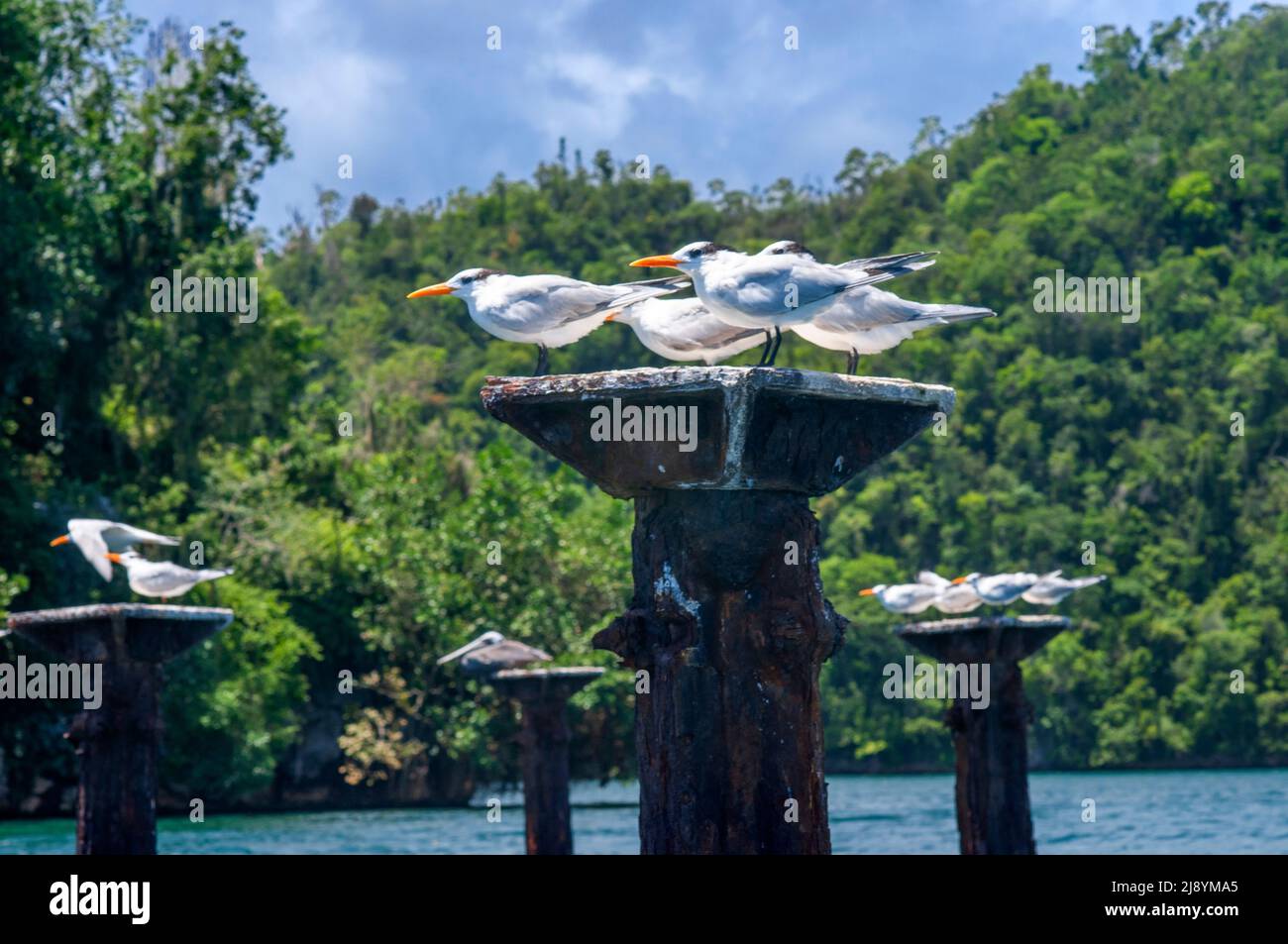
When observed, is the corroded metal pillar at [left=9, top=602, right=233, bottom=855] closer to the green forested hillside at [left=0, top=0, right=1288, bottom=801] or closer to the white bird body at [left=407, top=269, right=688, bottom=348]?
the white bird body at [left=407, top=269, right=688, bottom=348]

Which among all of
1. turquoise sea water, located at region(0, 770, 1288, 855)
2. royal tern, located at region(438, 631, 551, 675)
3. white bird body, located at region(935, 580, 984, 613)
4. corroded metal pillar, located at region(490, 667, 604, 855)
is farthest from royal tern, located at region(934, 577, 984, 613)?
royal tern, located at region(438, 631, 551, 675)

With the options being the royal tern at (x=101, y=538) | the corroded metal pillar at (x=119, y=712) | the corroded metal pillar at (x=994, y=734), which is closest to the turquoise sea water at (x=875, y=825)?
the royal tern at (x=101, y=538)

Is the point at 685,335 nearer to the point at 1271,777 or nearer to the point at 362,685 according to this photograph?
the point at 362,685

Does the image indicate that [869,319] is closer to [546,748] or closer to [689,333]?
[689,333]

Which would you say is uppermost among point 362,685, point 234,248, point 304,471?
point 234,248

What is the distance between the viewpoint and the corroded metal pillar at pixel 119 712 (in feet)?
35.0

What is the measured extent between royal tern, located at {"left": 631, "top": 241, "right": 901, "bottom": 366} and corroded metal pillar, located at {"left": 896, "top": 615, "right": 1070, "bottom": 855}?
570cm

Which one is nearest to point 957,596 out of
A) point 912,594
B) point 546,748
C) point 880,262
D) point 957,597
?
point 957,597

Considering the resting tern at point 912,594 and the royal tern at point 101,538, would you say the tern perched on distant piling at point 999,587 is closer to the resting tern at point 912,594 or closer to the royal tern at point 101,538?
the resting tern at point 912,594

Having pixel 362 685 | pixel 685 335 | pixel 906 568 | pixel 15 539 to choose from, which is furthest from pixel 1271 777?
pixel 685 335

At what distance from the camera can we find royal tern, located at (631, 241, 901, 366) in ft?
21.1

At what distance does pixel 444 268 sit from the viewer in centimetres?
8019
